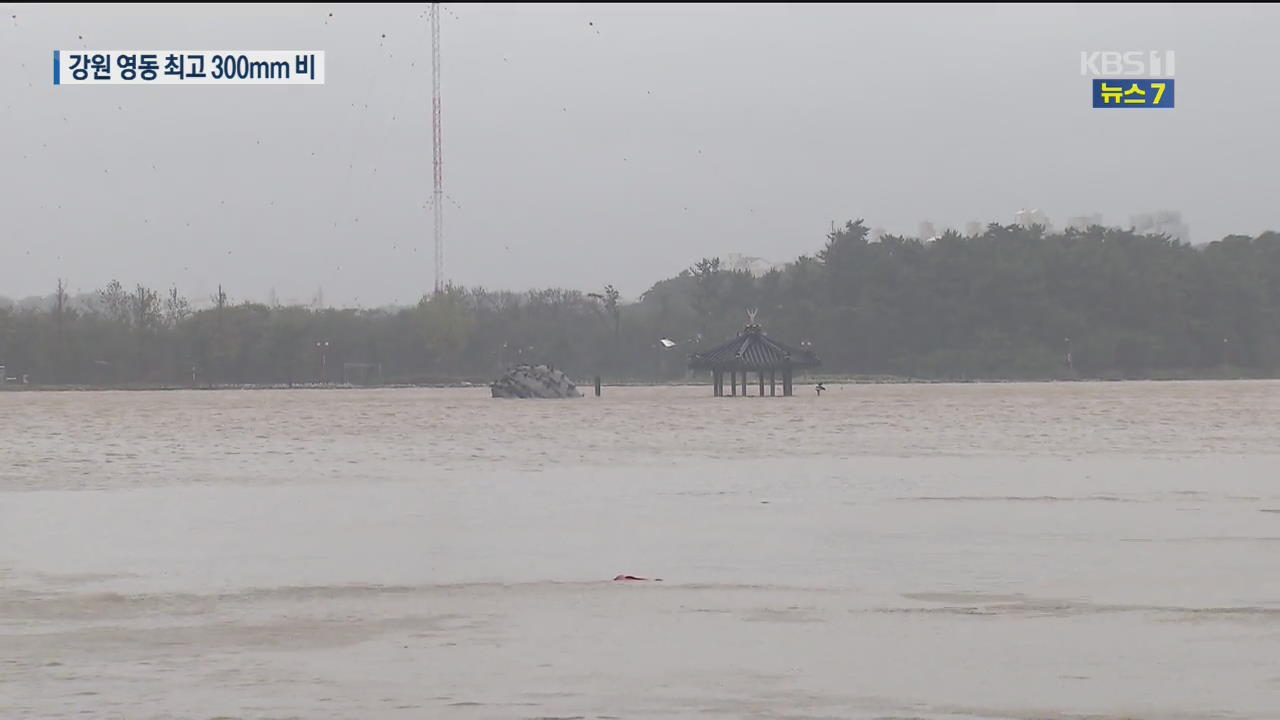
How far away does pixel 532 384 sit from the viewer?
65.0m

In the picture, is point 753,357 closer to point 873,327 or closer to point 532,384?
point 532,384

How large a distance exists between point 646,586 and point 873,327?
91737 millimetres

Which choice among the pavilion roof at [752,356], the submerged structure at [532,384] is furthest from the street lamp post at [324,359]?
the pavilion roof at [752,356]

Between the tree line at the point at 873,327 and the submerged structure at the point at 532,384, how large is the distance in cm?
3781

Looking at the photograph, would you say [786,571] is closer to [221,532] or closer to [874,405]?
[221,532]

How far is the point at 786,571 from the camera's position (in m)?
12.8

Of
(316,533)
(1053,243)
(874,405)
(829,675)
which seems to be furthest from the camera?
(1053,243)

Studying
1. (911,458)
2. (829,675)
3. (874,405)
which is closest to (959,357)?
(874,405)

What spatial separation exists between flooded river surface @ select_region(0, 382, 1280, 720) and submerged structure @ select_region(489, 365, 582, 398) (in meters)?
36.9

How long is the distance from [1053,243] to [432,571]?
99.1 m

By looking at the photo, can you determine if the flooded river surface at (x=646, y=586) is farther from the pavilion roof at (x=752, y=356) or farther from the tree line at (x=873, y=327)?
the tree line at (x=873, y=327)

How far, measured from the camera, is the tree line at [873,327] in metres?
102

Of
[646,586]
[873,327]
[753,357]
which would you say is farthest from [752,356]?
[646,586]

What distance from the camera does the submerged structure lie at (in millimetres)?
64812
